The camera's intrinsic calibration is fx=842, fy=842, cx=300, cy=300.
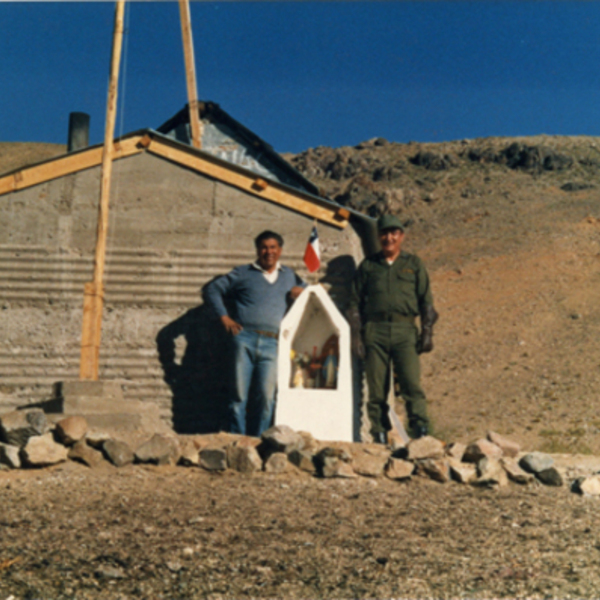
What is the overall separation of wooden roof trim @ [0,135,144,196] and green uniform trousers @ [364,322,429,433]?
12.0 ft

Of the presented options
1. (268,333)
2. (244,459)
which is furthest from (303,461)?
(268,333)

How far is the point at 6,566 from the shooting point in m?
3.99

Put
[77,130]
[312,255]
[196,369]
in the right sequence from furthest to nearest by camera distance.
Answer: [77,130], [196,369], [312,255]

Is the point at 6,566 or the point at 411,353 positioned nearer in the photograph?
the point at 6,566

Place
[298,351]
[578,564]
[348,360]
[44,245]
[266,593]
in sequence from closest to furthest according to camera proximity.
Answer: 1. [266,593]
2. [578,564]
3. [348,360]
4. [298,351]
5. [44,245]

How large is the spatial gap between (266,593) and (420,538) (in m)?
1.20

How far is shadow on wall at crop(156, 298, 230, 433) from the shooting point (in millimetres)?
8766

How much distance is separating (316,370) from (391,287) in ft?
3.44

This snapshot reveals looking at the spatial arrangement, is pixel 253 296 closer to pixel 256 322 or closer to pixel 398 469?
pixel 256 322

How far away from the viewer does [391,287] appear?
7906 millimetres

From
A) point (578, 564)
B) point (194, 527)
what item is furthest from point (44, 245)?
point (578, 564)

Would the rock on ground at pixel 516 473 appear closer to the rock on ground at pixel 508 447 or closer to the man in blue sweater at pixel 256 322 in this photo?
the rock on ground at pixel 508 447

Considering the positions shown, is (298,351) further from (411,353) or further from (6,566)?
(6,566)

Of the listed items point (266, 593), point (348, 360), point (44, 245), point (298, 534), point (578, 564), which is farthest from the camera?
point (44, 245)
